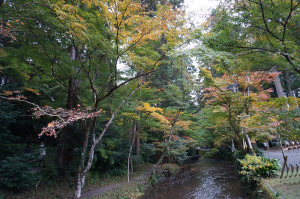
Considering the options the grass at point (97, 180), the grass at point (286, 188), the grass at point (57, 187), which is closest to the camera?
the grass at point (286, 188)

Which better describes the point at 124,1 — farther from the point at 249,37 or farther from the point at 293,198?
the point at 293,198

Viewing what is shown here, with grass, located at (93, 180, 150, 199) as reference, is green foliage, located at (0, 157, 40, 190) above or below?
above

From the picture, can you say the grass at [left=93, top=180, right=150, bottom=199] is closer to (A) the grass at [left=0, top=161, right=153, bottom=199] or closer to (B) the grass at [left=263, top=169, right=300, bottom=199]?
(A) the grass at [left=0, top=161, right=153, bottom=199]

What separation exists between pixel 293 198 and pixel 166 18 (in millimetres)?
6872

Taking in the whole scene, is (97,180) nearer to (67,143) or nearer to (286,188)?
(67,143)

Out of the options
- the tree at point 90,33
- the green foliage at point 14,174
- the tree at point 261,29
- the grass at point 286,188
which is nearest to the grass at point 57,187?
the green foliage at point 14,174

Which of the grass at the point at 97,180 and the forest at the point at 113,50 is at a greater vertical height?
the forest at the point at 113,50

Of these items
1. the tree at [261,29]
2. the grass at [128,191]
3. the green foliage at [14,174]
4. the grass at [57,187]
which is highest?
the tree at [261,29]

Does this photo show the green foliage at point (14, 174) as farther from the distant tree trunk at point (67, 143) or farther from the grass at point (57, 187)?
the distant tree trunk at point (67, 143)

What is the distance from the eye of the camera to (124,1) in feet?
14.5

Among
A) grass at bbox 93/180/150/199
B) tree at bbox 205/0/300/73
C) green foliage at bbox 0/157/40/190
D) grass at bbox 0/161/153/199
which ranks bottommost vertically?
grass at bbox 93/180/150/199

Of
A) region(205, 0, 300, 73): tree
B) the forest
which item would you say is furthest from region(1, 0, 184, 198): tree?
region(205, 0, 300, 73): tree

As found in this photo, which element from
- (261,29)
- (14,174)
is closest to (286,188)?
(261,29)

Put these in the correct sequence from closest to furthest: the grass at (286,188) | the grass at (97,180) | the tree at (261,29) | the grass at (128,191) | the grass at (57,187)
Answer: the tree at (261,29) < the grass at (286,188) < the grass at (57,187) < the grass at (128,191) < the grass at (97,180)
